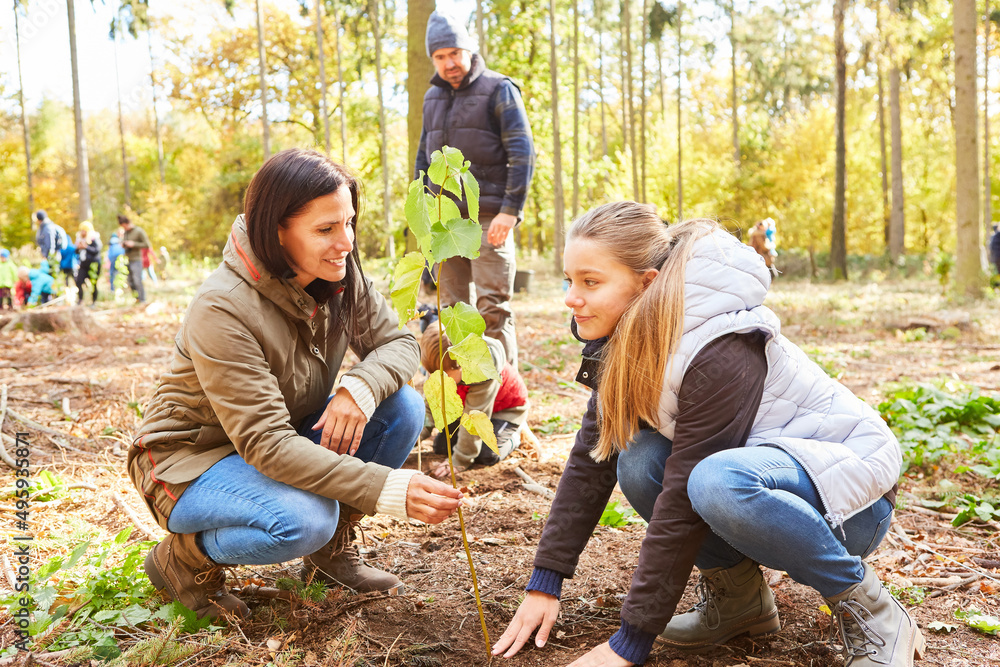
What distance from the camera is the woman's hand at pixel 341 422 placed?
6.35ft

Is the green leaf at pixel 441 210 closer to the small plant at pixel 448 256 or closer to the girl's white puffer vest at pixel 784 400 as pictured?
the small plant at pixel 448 256

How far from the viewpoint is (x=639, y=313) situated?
62.9 inches

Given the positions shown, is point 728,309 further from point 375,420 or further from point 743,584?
point 375,420

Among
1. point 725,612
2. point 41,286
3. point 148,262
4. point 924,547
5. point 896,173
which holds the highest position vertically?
point 896,173

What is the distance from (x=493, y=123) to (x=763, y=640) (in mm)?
3087

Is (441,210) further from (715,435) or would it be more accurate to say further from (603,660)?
(603,660)

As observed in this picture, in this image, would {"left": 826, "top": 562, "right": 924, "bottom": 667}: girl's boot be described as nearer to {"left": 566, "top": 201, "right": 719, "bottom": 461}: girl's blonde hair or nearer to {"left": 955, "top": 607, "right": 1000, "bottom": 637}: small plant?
{"left": 955, "top": 607, "right": 1000, "bottom": 637}: small plant

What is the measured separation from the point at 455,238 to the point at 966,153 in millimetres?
10542

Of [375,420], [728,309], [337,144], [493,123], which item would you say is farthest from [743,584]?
[337,144]

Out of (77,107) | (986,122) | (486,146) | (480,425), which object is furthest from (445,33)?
(986,122)

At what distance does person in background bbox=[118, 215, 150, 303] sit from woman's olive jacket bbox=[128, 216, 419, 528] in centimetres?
1084

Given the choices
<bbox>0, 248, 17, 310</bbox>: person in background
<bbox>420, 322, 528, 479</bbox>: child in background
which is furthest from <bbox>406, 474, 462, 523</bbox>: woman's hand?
<bbox>0, 248, 17, 310</bbox>: person in background

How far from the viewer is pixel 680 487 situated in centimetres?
156

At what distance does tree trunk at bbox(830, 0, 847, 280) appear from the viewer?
15.3 meters
